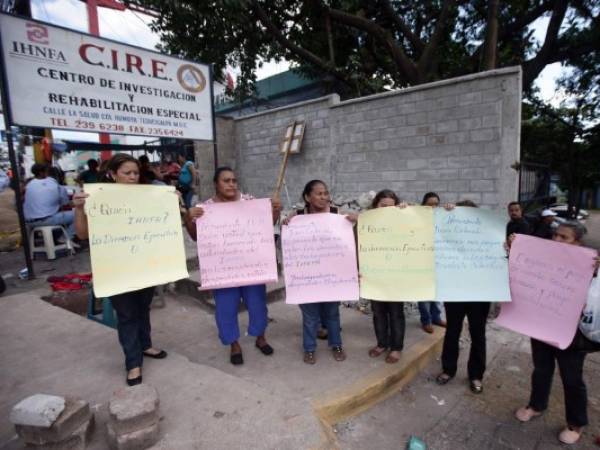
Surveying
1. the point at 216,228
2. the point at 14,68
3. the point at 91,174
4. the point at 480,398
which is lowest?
the point at 480,398

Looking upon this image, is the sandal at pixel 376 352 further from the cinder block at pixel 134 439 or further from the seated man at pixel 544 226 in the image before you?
the seated man at pixel 544 226

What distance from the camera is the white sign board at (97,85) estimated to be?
4008mm

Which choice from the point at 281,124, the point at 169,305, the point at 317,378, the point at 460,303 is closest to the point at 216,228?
the point at 317,378

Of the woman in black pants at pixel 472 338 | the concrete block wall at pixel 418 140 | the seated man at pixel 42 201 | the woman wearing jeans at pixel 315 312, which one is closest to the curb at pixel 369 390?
the woman in black pants at pixel 472 338

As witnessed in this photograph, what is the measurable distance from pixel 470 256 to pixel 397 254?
1.72 feet

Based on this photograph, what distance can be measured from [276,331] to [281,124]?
622 centimetres

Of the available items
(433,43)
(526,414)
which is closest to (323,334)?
(526,414)

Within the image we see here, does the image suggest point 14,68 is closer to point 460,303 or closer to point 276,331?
point 276,331

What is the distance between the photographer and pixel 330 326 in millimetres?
2879

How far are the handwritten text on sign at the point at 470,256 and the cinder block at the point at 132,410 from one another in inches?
79.3

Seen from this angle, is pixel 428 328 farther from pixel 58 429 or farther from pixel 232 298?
pixel 58 429

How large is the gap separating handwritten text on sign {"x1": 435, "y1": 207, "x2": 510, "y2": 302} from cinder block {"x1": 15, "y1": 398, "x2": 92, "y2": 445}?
2.36m

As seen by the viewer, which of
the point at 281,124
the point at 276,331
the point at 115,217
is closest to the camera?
the point at 115,217

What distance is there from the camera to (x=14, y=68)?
395 cm
